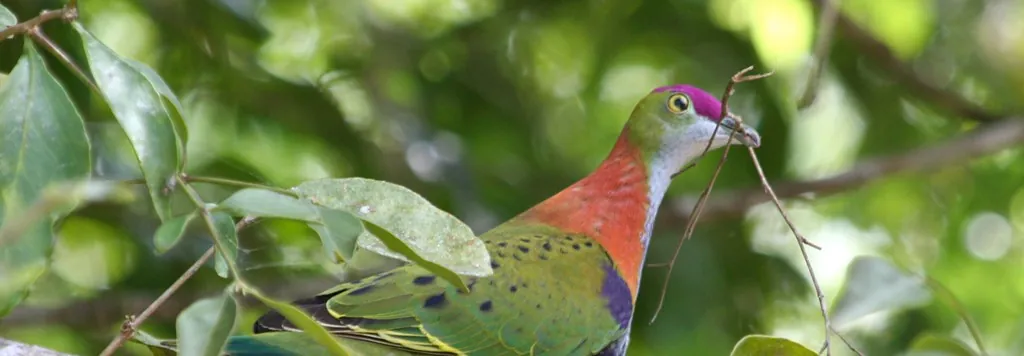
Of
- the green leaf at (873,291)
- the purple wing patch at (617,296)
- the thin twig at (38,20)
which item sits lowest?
the purple wing patch at (617,296)

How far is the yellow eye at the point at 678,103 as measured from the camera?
3.62 metres

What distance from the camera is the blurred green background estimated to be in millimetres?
4406

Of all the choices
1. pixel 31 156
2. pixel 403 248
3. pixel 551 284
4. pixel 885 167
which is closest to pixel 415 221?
pixel 403 248

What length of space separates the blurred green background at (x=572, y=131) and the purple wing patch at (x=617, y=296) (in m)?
1.14

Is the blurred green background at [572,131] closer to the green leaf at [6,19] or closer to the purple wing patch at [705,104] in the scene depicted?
the purple wing patch at [705,104]

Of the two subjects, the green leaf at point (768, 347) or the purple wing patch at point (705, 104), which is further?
the purple wing patch at point (705, 104)

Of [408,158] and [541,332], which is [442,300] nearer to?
[541,332]

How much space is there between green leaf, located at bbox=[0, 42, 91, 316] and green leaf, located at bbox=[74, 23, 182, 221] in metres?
0.08

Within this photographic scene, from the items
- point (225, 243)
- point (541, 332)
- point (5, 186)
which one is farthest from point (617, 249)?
point (5, 186)

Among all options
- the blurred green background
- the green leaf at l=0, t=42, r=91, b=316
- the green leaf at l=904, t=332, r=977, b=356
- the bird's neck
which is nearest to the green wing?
the bird's neck

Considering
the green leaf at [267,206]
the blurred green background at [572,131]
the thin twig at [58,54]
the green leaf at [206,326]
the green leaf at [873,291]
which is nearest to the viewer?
the green leaf at [206,326]

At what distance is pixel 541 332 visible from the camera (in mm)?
3057

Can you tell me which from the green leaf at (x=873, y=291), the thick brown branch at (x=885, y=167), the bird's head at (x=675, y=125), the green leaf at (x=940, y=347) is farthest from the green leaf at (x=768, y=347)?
the thick brown branch at (x=885, y=167)

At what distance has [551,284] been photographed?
3154 mm
